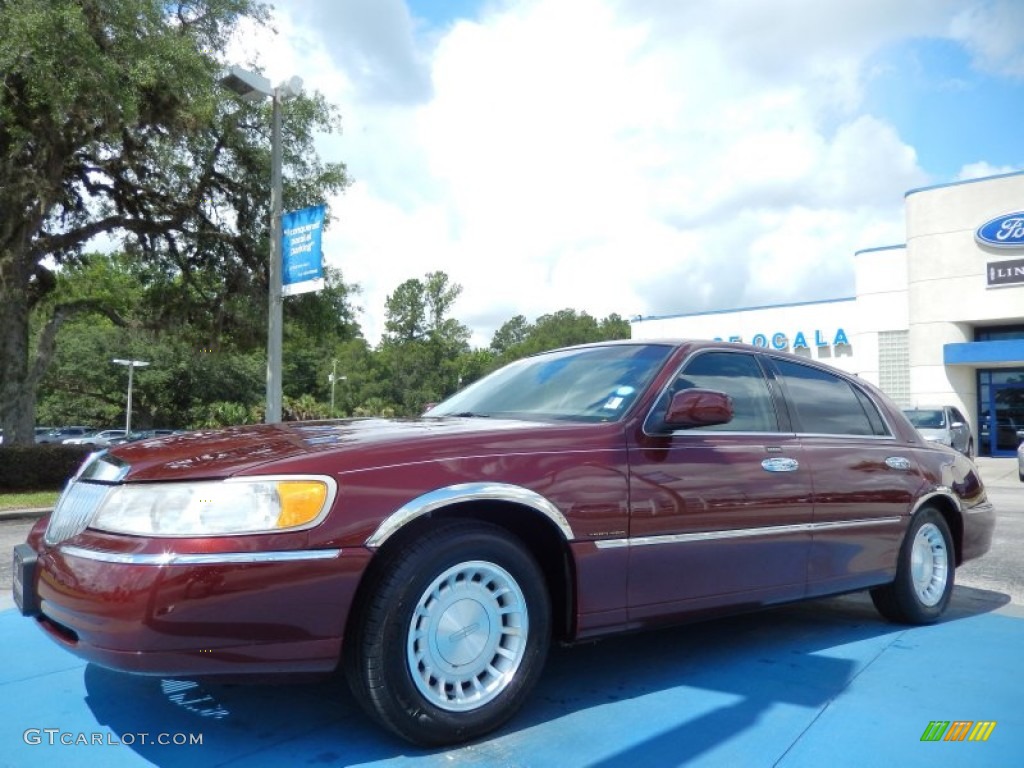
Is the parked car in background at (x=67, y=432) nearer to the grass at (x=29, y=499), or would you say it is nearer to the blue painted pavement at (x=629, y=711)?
the grass at (x=29, y=499)

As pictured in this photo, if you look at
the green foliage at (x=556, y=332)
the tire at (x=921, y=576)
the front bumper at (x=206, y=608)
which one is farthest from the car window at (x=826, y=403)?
the green foliage at (x=556, y=332)

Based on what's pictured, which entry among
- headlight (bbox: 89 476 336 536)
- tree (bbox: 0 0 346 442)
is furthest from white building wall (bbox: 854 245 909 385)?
headlight (bbox: 89 476 336 536)

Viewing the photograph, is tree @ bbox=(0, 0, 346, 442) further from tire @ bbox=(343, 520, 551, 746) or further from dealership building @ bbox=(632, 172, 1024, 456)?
dealership building @ bbox=(632, 172, 1024, 456)

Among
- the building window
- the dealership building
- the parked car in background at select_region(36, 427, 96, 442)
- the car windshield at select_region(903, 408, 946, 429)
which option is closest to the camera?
the car windshield at select_region(903, 408, 946, 429)

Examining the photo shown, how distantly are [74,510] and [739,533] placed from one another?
2692 mm

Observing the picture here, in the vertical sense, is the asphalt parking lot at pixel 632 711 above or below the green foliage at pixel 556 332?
below

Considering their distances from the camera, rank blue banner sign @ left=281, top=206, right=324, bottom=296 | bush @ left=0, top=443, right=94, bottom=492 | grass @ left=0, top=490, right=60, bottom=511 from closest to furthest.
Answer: blue banner sign @ left=281, top=206, right=324, bottom=296 → grass @ left=0, top=490, right=60, bottom=511 → bush @ left=0, top=443, right=94, bottom=492

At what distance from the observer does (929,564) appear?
16.3 feet

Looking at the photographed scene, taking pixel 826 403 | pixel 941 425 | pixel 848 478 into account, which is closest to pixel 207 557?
pixel 848 478

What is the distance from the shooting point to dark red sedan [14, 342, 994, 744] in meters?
2.59

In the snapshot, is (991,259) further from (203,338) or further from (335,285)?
(203,338)

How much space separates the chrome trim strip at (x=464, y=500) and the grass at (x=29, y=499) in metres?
11.8

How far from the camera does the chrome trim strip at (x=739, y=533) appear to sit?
331cm

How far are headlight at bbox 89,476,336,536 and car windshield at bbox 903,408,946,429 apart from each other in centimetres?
1904
